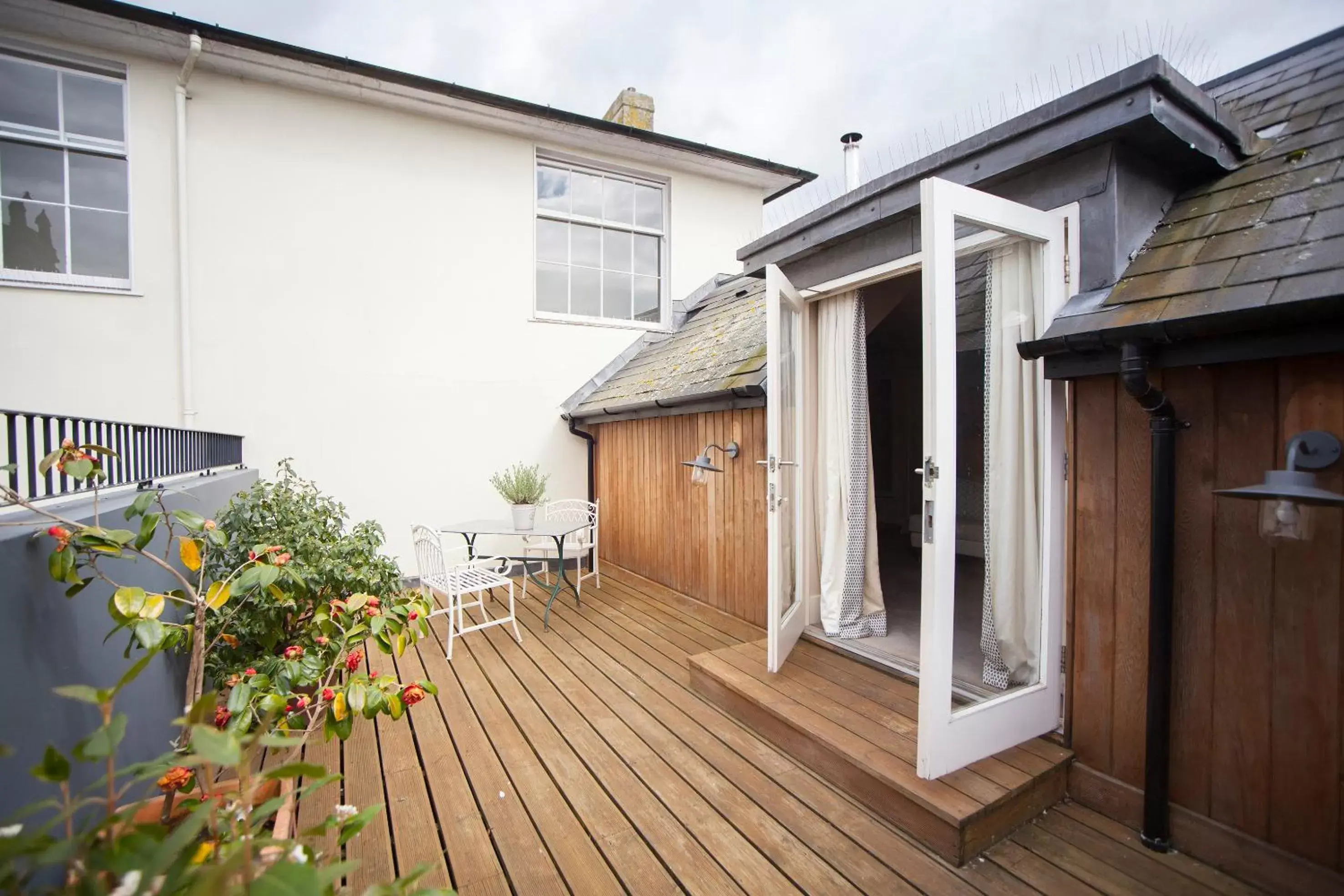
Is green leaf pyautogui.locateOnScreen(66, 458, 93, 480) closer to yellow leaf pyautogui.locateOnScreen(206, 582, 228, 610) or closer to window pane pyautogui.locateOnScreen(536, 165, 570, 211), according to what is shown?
yellow leaf pyautogui.locateOnScreen(206, 582, 228, 610)

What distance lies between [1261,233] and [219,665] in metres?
4.11

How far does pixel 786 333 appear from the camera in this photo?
319cm

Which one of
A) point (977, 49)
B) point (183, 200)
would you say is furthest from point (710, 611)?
point (977, 49)

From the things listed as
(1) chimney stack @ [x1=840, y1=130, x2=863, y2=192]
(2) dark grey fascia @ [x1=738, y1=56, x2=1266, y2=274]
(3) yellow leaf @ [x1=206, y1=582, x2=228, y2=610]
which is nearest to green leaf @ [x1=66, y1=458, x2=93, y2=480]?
(3) yellow leaf @ [x1=206, y1=582, x2=228, y2=610]

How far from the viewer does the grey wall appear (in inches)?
45.9

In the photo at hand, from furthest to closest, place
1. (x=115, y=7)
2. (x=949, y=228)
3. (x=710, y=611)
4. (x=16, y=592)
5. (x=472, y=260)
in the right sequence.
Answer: (x=472, y=260), (x=710, y=611), (x=115, y=7), (x=949, y=228), (x=16, y=592)

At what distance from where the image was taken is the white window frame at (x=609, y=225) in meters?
6.01

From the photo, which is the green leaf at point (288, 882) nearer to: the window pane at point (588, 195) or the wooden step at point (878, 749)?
the wooden step at point (878, 749)

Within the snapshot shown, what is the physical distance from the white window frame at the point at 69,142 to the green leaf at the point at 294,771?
545 cm

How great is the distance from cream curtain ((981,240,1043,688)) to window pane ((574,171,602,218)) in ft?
15.9

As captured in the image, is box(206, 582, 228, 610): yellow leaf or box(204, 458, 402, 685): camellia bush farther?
box(204, 458, 402, 685): camellia bush

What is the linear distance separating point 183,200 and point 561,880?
5.58 meters

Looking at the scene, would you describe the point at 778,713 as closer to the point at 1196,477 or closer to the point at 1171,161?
the point at 1196,477

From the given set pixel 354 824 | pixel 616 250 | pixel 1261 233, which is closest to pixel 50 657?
pixel 354 824
